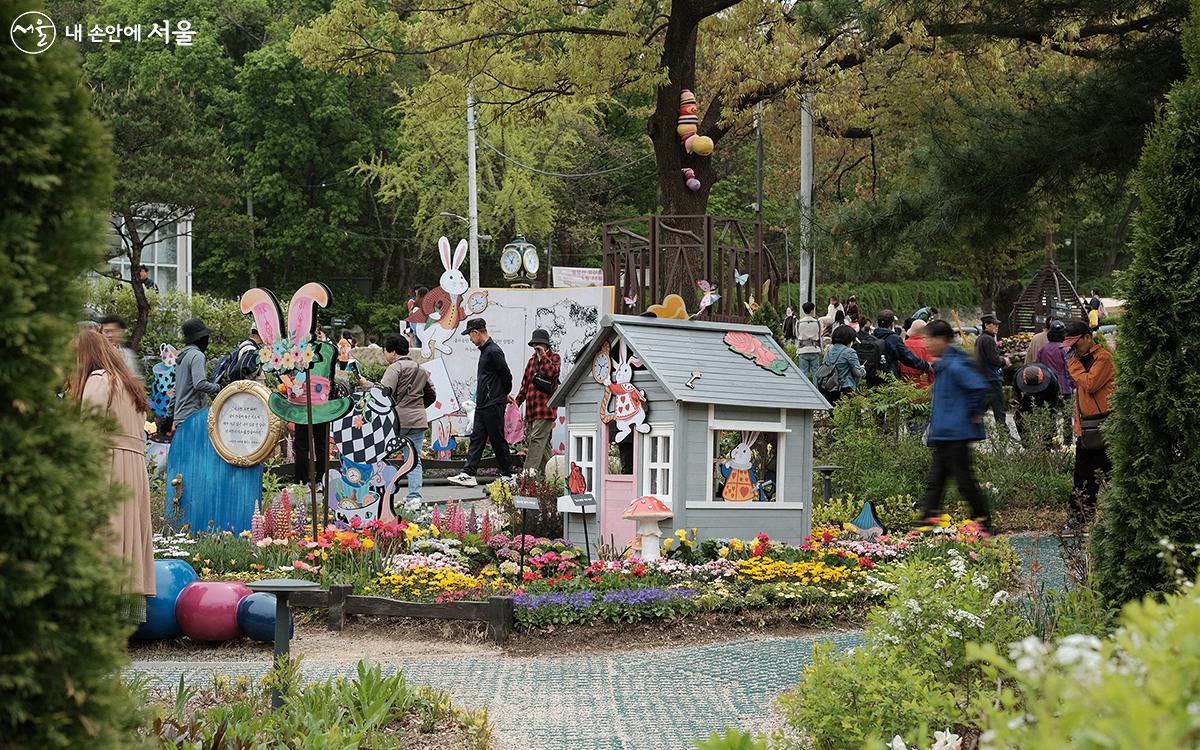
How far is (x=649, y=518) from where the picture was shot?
10.3 meters

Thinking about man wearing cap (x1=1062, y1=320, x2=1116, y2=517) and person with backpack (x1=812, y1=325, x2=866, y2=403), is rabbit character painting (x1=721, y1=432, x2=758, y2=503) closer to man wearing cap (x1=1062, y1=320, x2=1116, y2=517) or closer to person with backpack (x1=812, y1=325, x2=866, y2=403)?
man wearing cap (x1=1062, y1=320, x2=1116, y2=517)

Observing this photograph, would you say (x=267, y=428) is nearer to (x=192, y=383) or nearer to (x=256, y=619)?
(x=192, y=383)

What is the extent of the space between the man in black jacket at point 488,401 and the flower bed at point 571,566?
4.32 metres

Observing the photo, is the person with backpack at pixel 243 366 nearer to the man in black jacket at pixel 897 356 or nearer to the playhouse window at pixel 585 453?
the playhouse window at pixel 585 453

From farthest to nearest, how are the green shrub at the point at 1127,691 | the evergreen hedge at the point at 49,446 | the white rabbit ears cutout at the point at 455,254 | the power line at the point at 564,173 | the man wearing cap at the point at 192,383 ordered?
the power line at the point at 564,173, the white rabbit ears cutout at the point at 455,254, the man wearing cap at the point at 192,383, the evergreen hedge at the point at 49,446, the green shrub at the point at 1127,691

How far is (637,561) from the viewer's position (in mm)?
10117

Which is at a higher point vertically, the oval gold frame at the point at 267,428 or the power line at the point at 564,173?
the power line at the point at 564,173

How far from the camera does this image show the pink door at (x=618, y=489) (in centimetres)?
1095

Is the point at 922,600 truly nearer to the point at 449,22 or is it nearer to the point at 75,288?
the point at 75,288

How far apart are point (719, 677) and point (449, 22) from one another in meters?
12.8

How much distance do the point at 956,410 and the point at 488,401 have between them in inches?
303

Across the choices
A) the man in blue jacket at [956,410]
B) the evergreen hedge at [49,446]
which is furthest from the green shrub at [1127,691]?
the man in blue jacket at [956,410]

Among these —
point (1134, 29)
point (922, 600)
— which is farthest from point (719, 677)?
point (1134, 29)

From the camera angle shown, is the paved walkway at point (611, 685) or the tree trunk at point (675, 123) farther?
the tree trunk at point (675, 123)
